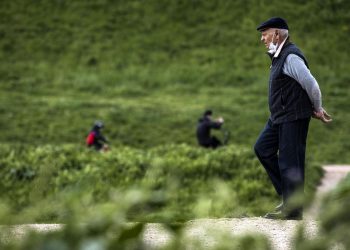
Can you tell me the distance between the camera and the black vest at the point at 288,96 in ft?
18.5

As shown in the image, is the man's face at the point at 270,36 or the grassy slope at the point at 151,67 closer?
the man's face at the point at 270,36

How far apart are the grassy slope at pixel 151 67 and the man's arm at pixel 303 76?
45.6 feet

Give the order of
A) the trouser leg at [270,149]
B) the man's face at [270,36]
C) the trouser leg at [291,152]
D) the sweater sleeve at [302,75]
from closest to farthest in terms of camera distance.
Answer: the sweater sleeve at [302,75] → the trouser leg at [291,152] → the man's face at [270,36] → the trouser leg at [270,149]

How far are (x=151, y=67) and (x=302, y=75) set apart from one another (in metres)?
21.2

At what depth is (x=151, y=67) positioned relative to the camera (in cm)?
2661

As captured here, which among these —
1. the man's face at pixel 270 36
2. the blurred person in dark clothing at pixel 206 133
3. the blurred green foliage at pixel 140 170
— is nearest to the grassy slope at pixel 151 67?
the blurred person in dark clothing at pixel 206 133

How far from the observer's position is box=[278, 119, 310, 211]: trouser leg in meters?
5.64

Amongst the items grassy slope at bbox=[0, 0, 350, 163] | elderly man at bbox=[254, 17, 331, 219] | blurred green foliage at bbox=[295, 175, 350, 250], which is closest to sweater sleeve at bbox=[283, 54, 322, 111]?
elderly man at bbox=[254, 17, 331, 219]

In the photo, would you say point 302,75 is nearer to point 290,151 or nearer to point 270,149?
point 290,151

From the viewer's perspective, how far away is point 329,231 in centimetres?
154

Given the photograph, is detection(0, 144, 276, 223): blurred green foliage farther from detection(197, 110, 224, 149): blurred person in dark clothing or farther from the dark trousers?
the dark trousers

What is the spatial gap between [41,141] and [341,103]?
870cm

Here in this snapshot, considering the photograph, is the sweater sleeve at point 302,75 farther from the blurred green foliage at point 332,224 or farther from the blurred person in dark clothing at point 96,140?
the blurred person in dark clothing at point 96,140

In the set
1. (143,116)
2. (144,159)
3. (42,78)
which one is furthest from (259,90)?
(144,159)
